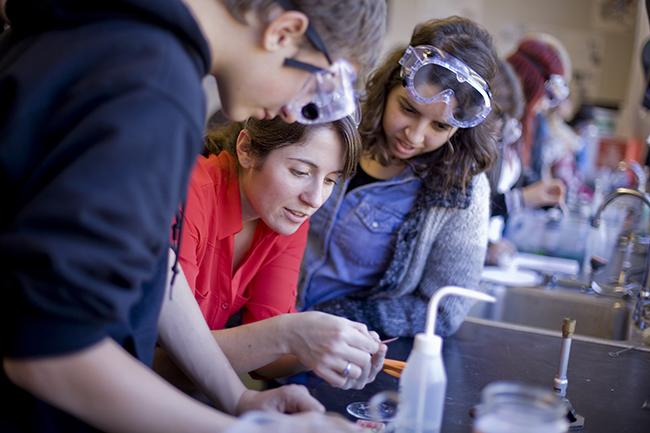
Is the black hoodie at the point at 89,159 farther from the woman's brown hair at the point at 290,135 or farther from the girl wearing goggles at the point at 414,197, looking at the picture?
the girl wearing goggles at the point at 414,197

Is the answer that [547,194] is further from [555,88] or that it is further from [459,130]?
Answer: [459,130]

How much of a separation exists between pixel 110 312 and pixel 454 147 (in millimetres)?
1370

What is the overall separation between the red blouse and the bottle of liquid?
580 mm

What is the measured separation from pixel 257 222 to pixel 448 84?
0.59 meters

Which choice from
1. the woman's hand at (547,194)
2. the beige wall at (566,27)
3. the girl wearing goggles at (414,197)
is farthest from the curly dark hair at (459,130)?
the beige wall at (566,27)

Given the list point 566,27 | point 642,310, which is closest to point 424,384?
point 642,310

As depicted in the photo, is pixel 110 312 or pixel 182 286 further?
pixel 182 286

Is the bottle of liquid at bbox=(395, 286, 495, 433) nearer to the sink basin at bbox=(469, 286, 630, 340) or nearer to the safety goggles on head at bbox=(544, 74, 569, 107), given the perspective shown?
the sink basin at bbox=(469, 286, 630, 340)

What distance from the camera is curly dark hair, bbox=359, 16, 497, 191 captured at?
188 centimetres

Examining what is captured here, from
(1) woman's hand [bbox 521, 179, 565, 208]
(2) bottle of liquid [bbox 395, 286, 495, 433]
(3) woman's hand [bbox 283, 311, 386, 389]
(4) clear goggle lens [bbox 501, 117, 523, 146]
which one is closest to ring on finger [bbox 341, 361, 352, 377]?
(3) woman's hand [bbox 283, 311, 386, 389]

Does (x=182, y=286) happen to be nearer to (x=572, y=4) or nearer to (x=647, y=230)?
(x=647, y=230)

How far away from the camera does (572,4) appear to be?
284 inches

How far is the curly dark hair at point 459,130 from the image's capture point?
6.16ft

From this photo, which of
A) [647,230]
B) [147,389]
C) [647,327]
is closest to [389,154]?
[647,327]
